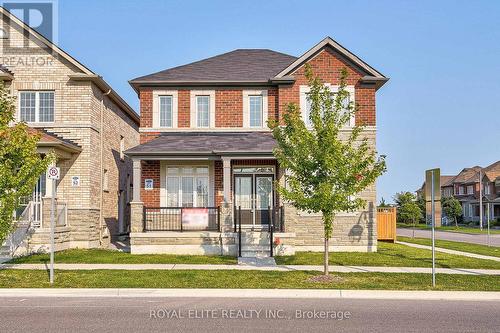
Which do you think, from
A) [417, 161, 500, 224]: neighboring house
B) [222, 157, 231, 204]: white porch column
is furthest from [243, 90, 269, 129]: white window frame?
[417, 161, 500, 224]: neighboring house

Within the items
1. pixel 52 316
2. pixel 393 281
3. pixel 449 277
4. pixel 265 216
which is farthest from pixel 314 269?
pixel 52 316

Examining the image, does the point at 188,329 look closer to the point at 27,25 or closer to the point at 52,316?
the point at 52,316

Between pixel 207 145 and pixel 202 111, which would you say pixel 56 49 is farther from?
pixel 207 145

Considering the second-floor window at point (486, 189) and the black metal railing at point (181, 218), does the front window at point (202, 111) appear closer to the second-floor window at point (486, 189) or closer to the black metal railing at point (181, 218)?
the black metal railing at point (181, 218)

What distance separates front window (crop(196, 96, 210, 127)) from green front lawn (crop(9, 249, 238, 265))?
6.66 metres

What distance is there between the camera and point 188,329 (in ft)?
27.5

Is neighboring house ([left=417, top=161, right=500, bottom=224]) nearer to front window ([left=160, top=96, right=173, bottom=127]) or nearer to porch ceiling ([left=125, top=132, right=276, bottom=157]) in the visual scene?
porch ceiling ([left=125, top=132, right=276, bottom=157])

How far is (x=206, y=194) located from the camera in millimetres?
22297

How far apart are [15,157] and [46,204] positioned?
6.43 meters

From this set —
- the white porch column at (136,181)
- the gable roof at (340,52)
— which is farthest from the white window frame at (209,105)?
the white porch column at (136,181)

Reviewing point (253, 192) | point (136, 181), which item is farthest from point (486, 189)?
point (136, 181)

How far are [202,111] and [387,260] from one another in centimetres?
1030

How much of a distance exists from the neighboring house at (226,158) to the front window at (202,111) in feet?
0.15

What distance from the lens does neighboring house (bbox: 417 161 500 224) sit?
69.7 metres
